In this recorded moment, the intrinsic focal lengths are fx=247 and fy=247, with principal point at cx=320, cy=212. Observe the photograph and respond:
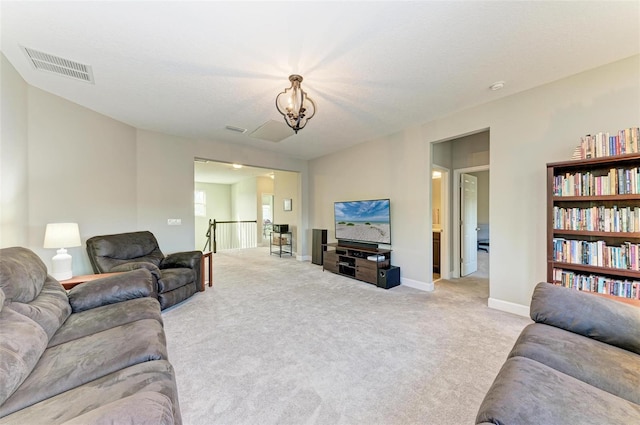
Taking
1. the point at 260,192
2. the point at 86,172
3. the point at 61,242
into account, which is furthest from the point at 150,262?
the point at 260,192

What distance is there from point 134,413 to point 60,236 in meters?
2.53

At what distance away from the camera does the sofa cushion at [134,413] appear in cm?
75

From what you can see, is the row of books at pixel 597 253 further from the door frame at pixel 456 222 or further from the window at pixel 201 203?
the window at pixel 201 203

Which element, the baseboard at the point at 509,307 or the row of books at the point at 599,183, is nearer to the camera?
the row of books at the point at 599,183

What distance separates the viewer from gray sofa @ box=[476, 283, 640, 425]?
2.86 ft

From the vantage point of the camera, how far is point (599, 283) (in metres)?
2.22

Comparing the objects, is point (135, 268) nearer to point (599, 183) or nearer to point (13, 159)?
point (13, 159)

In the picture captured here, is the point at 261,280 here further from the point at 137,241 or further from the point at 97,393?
the point at 97,393

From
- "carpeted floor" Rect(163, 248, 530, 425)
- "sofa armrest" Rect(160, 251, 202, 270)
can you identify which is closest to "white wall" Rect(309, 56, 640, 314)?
"carpeted floor" Rect(163, 248, 530, 425)

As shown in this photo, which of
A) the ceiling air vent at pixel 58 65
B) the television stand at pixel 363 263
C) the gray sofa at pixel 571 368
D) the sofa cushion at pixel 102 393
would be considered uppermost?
the ceiling air vent at pixel 58 65

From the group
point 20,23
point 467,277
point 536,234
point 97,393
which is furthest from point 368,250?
point 20,23

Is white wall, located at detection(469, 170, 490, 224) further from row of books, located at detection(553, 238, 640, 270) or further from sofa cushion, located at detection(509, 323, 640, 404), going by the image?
sofa cushion, located at detection(509, 323, 640, 404)

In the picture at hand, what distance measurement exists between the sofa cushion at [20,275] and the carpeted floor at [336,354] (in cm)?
105

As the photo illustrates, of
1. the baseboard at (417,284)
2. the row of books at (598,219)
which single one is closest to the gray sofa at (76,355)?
the row of books at (598,219)
